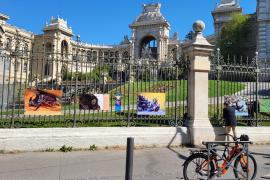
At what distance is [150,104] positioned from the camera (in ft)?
41.7

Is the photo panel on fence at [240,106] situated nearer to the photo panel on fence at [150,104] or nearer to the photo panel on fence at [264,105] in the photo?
the photo panel on fence at [264,105]

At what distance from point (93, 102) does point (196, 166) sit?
5.63 metres

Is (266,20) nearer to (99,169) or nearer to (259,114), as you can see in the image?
(259,114)

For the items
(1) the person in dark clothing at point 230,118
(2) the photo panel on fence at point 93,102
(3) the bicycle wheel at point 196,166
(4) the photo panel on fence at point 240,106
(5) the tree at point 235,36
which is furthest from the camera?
(5) the tree at point 235,36

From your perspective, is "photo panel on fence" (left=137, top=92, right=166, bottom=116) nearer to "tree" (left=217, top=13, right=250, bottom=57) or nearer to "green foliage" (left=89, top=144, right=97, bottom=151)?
"green foliage" (left=89, top=144, right=97, bottom=151)

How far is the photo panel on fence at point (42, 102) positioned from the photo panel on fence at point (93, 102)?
2.56 ft

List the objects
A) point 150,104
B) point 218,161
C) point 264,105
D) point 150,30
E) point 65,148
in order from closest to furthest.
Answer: point 218,161, point 65,148, point 150,104, point 264,105, point 150,30

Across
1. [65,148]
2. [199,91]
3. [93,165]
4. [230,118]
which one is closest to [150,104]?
[199,91]

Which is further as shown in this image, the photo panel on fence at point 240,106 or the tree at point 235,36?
the tree at point 235,36

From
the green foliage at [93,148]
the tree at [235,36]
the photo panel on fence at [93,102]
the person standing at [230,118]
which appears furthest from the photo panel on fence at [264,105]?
the tree at [235,36]

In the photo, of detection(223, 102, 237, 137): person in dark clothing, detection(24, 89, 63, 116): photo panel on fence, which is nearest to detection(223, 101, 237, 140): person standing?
detection(223, 102, 237, 137): person in dark clothing

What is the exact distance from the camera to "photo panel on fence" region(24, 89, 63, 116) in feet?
37.6

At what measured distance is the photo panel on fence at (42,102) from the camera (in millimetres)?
11453

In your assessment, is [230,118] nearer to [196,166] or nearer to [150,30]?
[196,166]
